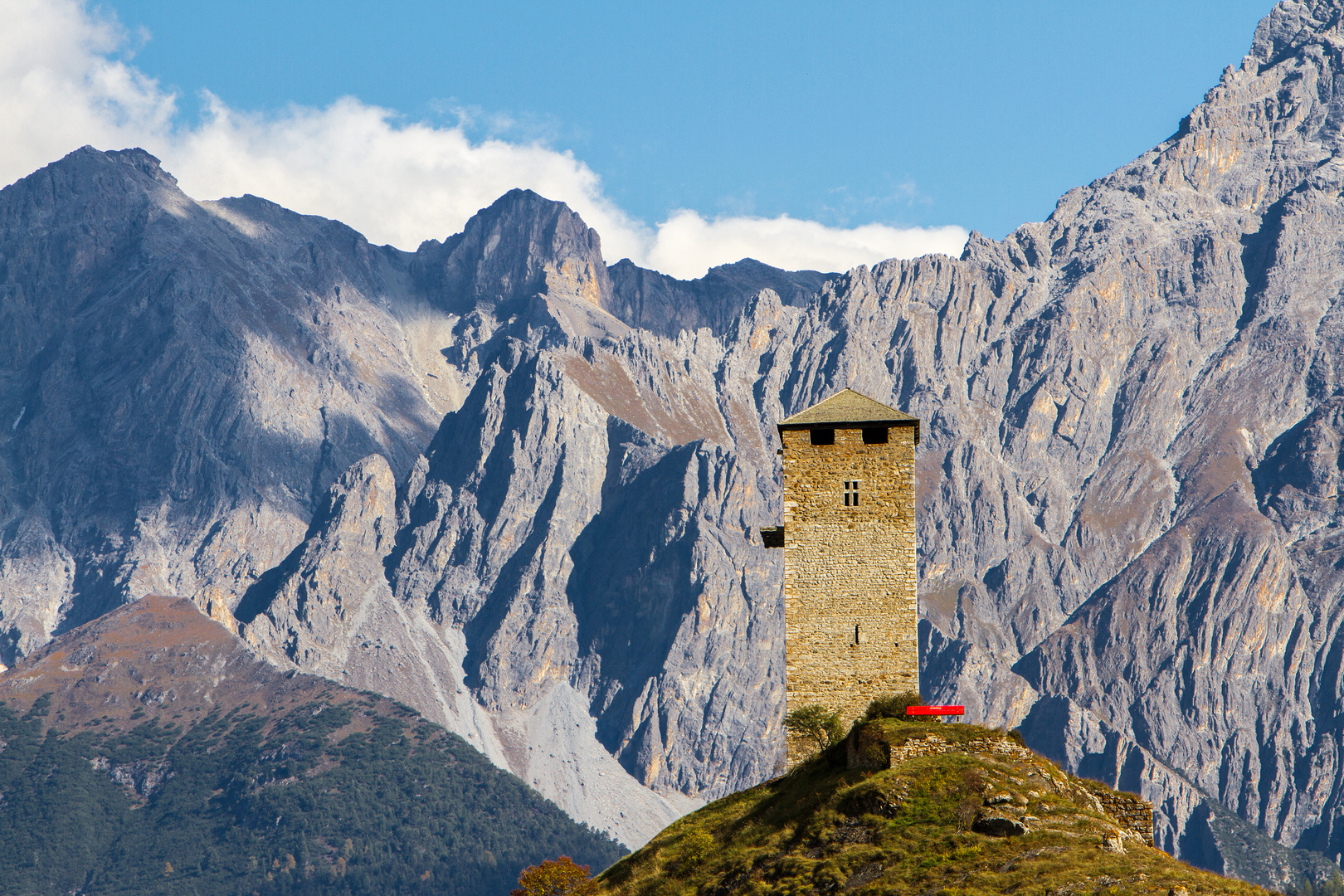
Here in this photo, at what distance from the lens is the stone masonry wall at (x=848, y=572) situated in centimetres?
5747

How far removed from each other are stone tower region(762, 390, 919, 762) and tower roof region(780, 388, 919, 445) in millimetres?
68

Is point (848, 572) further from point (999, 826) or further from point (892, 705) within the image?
point (999, 826)

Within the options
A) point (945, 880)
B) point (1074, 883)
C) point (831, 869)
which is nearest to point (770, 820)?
point (831, 869)

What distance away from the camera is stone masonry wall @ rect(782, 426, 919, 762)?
57469 mm

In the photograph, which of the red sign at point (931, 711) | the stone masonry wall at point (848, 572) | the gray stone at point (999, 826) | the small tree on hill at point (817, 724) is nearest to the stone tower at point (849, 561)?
the stone masonry wall at point (848, 572)

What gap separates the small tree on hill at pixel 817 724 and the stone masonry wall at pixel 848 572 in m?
0.30

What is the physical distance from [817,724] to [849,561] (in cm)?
596

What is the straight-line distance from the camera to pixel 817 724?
57.2 m

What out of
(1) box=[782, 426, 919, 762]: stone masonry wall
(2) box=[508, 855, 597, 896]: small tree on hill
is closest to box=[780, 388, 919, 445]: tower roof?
(1) box=[782, 426, 919, 762]: stone masonry wall

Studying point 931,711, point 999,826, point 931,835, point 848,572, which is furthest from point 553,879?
point 999,826

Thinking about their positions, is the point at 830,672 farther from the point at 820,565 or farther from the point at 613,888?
the point at 613,888

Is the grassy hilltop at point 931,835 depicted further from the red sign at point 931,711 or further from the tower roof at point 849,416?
the tower roof at point 849,416

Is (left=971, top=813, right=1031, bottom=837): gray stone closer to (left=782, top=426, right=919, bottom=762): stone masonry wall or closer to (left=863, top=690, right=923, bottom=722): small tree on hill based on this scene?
(left=863, top=690, right=923, bottom=722): small tree on hill

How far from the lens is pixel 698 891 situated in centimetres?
4875
